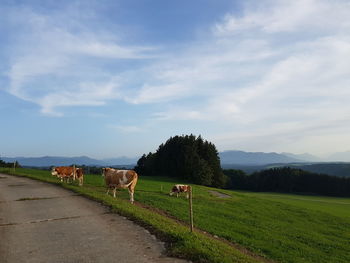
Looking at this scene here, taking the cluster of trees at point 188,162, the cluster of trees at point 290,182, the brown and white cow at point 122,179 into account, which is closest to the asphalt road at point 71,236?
the brown and white cow at point 122,179

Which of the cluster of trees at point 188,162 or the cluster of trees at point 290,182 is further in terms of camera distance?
the cluster of trees at point 290,182

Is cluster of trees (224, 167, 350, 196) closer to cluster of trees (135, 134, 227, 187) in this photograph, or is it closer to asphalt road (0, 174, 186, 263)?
cluster of trees (135, 134, 227, 187)

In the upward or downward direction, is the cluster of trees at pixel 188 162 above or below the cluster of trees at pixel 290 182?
above

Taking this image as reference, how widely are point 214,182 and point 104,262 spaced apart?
274 ft

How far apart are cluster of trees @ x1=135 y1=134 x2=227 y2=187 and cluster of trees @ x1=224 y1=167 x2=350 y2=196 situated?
36.3 metres

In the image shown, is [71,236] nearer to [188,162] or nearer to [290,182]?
[188,162]

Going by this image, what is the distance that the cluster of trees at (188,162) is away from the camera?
83125mm

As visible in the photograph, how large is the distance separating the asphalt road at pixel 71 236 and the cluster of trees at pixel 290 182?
110m

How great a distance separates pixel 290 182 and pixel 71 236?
116m

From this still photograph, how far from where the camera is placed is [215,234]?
1712 cm

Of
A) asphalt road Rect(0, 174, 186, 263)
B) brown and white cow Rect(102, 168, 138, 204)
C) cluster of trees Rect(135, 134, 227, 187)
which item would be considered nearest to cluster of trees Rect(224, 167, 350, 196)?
cluster of trees Rect(135, 134, 227, 187)

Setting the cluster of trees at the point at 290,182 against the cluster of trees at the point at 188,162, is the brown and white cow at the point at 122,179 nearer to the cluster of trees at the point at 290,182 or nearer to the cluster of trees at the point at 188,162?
the cluster of trees at the point at 188,162

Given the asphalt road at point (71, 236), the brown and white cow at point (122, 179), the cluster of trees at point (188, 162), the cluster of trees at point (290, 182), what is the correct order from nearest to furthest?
the asphalt road at point (71, 236) → the brown and white cow at point (122, 179) → the cluster of trees at point (188, 162) → the cluster of trees at point (290, 182)

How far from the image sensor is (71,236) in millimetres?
11297
